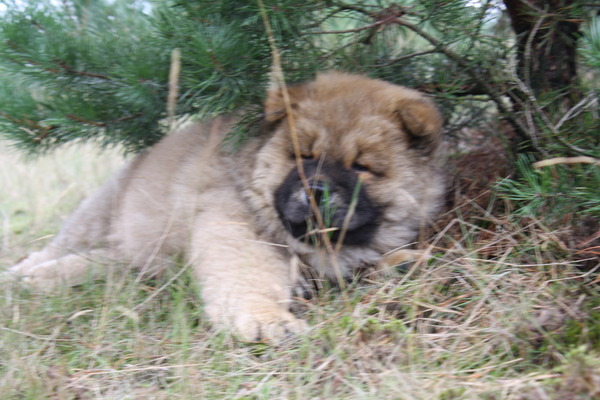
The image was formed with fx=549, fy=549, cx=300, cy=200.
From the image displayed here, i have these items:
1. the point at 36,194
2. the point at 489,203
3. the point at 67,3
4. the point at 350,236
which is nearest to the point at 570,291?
the point at 489,203

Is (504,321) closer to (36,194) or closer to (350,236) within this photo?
(350,236)

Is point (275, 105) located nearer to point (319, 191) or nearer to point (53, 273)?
point (319, 191)

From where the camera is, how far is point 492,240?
2582 mm

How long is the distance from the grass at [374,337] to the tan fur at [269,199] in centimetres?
13

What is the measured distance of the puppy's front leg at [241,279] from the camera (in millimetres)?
2332

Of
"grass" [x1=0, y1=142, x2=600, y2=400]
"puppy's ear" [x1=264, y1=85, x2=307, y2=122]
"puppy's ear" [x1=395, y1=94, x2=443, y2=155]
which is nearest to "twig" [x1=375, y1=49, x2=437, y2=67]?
"puppy's ear" [x1=395, y1=94, x2=443, y2=155]

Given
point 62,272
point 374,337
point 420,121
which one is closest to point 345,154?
point 420,121

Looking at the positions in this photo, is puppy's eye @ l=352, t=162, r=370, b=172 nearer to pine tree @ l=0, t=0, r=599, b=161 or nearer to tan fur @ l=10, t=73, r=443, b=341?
tan fur @ l=10, t=73, r=443, b=341

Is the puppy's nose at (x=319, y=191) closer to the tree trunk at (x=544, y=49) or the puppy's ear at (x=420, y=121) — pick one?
the puppy's ear at (x=420, y=121)

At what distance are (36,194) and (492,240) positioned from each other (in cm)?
427

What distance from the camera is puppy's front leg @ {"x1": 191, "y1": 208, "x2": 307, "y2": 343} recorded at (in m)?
2.33

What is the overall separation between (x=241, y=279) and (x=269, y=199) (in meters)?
0.45

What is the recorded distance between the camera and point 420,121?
2613 mm

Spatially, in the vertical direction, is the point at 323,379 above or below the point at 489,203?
below
